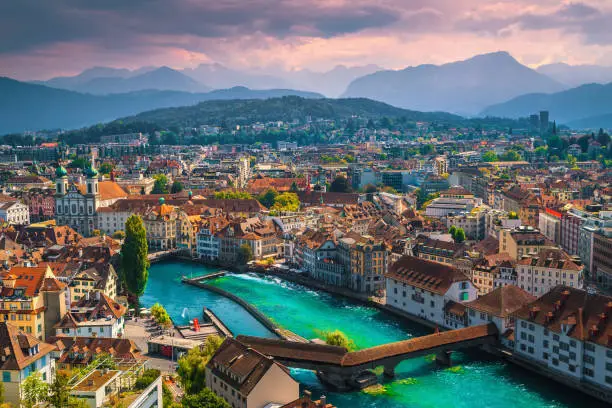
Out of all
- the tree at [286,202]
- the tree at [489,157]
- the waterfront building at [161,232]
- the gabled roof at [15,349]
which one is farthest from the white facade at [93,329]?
the tree at [489,157]

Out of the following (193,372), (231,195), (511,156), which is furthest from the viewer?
(511,156)

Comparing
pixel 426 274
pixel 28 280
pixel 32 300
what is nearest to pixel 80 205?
pixel 28 280

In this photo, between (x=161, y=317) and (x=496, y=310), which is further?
(x=161, y=317)

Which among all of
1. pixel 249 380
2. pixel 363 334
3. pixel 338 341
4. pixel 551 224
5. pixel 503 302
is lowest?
pixel 363 334

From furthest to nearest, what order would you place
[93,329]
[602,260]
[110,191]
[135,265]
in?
[110,191]
[602,260]
[135,265]
[93,329]

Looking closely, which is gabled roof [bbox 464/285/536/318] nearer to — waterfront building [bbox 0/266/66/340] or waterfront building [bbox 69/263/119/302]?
waterfront building [bbox 69/263/119/302]

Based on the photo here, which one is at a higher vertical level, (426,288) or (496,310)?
(426,288)

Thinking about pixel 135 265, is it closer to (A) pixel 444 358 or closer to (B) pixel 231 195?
(A) pixel 444 358
